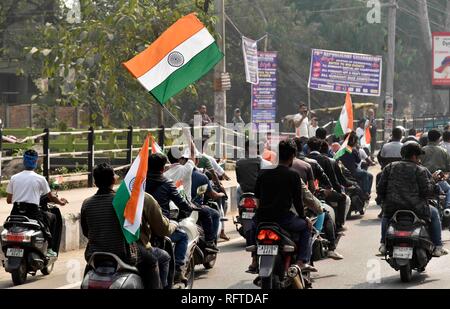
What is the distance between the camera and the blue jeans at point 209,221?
12586mm

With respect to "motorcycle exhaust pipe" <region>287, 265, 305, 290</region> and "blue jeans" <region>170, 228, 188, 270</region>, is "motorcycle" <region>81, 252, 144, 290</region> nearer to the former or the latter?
"motorcycle exhaust pipe" <region>287, 265, 305, 290</region>

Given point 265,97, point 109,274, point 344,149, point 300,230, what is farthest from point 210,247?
point 265,97

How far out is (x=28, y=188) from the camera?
40.7 feet

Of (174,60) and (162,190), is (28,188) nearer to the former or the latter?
(174,60)

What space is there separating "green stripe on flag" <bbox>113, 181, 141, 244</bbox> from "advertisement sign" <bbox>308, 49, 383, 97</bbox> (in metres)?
28.9

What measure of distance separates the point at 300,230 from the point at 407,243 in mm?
2195

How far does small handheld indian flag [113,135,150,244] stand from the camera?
8.54 metres

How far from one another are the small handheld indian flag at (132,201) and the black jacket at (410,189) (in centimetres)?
Result: 417

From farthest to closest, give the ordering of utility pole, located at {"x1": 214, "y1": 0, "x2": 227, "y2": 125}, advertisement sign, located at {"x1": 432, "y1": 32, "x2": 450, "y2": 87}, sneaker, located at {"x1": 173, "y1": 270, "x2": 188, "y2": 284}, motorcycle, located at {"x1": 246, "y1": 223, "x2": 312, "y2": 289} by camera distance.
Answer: advertisement sign, located at {"x1": 432, "y1": 32, "x2": 450, "y2": 87} → utility pole, located at {"x1": 214, "y1": 0, "x2": 227, "y2": 125} → sneaker, located at {"x1": 173, "y1": 270, "x2": 188, "y2": 284} → motorcycle, located at {"x1": 246, "y1": 223, "x2": 312, "y2": 289}

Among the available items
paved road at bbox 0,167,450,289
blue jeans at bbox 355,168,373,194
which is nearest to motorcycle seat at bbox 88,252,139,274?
paved road at bbox 0,167,450,289

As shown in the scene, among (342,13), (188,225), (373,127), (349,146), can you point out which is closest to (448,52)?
(342,13)

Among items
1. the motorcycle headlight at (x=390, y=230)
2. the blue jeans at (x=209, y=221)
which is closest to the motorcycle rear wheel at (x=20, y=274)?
the blue jeans at (x=209, y=221)

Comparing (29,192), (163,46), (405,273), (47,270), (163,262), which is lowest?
(47,270)

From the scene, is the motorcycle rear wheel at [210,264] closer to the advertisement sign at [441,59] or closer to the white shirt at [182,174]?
the white shirt at [182,174]
